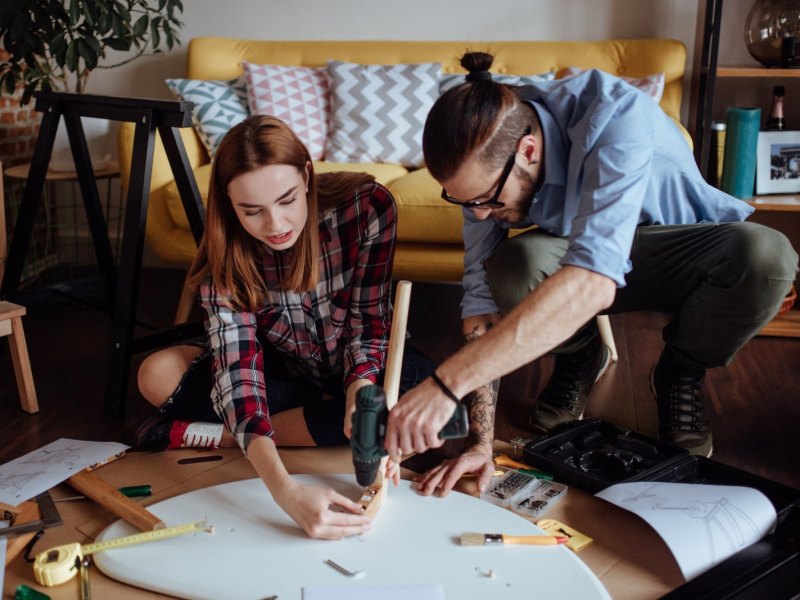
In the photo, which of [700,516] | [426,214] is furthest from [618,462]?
[426,214]

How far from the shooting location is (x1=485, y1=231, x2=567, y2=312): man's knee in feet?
6.09

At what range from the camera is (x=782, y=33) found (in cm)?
286

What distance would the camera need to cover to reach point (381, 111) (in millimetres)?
3129

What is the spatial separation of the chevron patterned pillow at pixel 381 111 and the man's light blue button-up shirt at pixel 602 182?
3.96 ft

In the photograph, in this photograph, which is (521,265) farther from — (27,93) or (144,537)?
(27,93)

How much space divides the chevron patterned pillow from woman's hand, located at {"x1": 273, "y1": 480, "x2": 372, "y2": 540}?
181 centimetres

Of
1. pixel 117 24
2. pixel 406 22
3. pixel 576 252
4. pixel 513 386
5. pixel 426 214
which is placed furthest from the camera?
pixel 406 22

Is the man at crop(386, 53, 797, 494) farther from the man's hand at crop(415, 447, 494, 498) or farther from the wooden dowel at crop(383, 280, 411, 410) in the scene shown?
the wooden dowel at crop(383, 280, 411, 410)

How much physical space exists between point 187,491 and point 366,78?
1884mm

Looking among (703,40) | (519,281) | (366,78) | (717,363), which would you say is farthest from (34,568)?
(703,40)

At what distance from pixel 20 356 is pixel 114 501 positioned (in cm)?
80

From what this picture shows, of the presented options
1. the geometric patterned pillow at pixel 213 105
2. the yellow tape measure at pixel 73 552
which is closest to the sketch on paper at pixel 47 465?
the yellow tape measure at pixel 73 552

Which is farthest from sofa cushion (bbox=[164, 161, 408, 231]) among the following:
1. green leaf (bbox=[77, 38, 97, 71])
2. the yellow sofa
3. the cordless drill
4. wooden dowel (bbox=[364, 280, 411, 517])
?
the cordless drill

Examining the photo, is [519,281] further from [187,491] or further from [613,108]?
[187,491]
